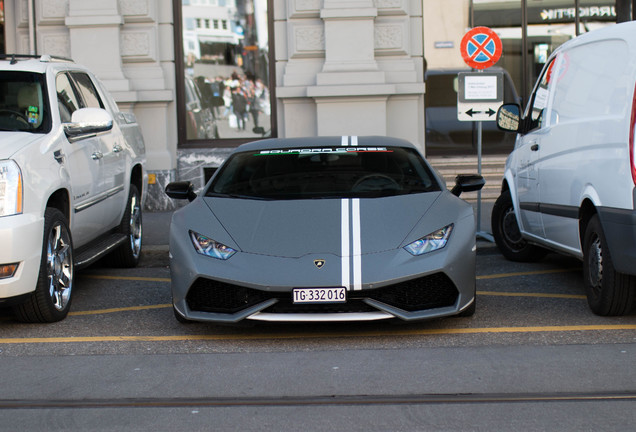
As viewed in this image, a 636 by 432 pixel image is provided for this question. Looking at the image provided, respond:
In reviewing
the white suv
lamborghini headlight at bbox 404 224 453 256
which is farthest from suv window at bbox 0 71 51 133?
lamborghini headlight at bbox 404 224 453 256

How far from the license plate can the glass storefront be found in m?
9.61

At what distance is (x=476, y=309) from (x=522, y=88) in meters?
9.10

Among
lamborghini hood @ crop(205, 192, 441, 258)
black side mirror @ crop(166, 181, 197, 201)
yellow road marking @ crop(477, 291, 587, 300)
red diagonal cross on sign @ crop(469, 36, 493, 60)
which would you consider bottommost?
yellow road marking @ crop(477, 291, 587, 300)

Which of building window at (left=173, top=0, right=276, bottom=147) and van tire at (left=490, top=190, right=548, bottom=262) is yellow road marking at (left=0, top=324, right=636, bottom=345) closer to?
van tire at (left=490, top=190, right=548, bottom=262)

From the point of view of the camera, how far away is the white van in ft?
19.5

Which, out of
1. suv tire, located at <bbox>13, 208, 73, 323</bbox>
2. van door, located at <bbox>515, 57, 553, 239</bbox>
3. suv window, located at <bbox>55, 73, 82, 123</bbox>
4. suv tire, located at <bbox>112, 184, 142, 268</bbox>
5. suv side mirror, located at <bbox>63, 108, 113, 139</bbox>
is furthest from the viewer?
suv tire, located at <bbox>112, 184, 142, 268</bbox>

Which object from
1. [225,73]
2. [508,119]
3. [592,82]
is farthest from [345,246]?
[225,73]

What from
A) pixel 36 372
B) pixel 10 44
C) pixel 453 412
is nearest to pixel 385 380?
pixel 453 412

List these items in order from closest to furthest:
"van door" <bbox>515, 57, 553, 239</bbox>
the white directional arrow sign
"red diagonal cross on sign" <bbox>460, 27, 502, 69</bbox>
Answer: "van door" <bbox>515, 57, 553, 239</bbox>
the white directional arrow sign
"red diagonal cross on sign" <bbox>460, 27, 502, 69</bbox>

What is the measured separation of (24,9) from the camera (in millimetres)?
14328

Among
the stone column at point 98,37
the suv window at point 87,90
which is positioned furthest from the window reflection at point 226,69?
the suv window at point 87,90

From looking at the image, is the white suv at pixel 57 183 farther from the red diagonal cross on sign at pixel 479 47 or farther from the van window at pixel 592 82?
the red diagonal cross on sign at pixel 479 47

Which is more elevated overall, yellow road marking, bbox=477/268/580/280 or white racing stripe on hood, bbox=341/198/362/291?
white racing stripe on hood, bbox=341/198/362/291

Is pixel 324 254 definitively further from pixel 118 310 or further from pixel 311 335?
pixel 118 310
